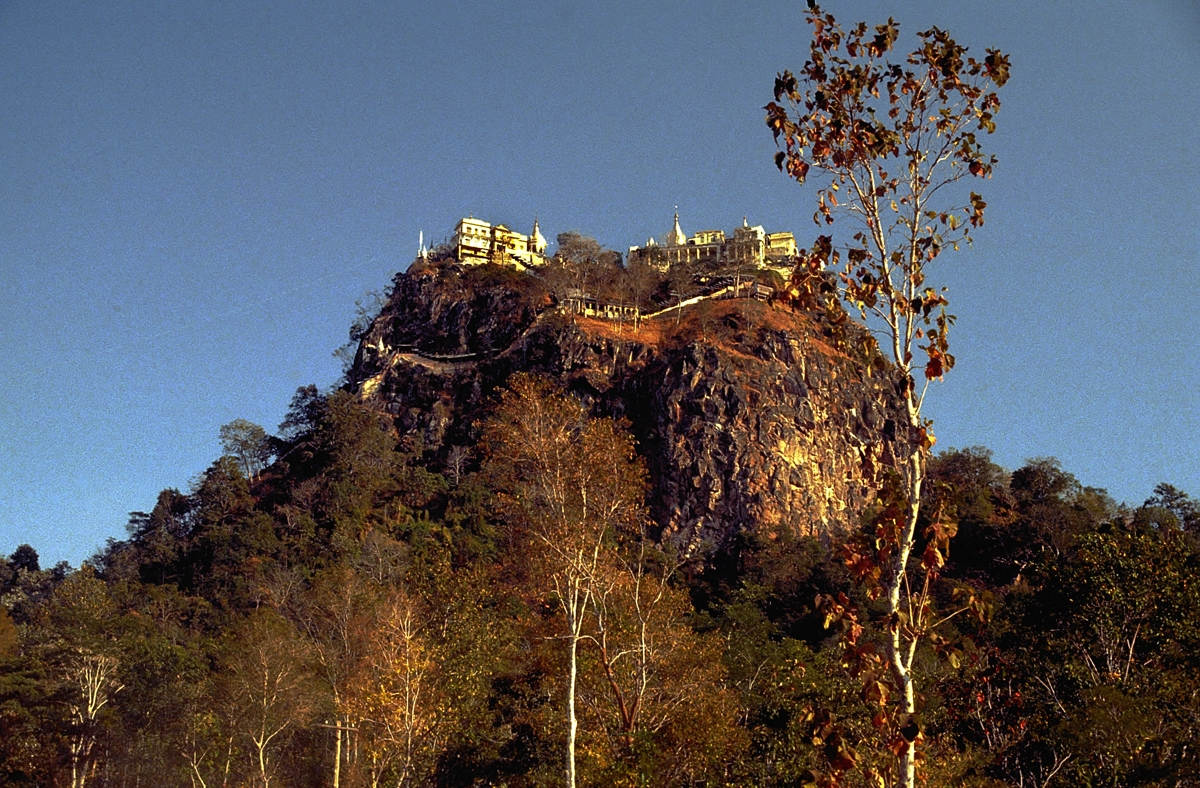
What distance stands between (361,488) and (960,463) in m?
34.4

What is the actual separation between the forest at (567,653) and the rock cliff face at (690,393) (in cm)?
410

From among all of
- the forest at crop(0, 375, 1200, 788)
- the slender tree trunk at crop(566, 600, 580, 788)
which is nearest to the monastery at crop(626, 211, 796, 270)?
the forest at crop(0, 375, 1200, 788)

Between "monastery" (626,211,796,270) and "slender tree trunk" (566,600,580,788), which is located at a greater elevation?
"monastery" (626,211,796,270)

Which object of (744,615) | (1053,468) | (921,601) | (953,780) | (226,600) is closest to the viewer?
(921,601)

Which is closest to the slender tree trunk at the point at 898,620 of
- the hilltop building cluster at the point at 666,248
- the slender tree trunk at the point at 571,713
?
the slender tree trunk at the point at 571,713

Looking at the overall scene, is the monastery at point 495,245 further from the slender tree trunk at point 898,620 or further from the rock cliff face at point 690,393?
the slender tree trunk at point 898,620

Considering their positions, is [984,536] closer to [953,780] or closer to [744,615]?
[744,615]

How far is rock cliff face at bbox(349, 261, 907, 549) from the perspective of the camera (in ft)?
188

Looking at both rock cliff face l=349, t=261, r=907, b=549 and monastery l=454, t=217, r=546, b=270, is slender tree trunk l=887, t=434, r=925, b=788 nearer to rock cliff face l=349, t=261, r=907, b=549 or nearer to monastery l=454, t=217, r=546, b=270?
rock cliff face l=349, t=261, r=907, b=549

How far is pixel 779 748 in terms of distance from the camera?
19250 millimetres

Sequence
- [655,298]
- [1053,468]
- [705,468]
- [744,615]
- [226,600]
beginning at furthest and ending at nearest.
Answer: [655,298], [1053,468], [705,468], [226,600], [744,615]

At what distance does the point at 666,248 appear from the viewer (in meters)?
88.3

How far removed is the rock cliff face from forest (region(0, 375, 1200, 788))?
4.10m

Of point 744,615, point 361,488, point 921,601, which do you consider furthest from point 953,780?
point 361,488
